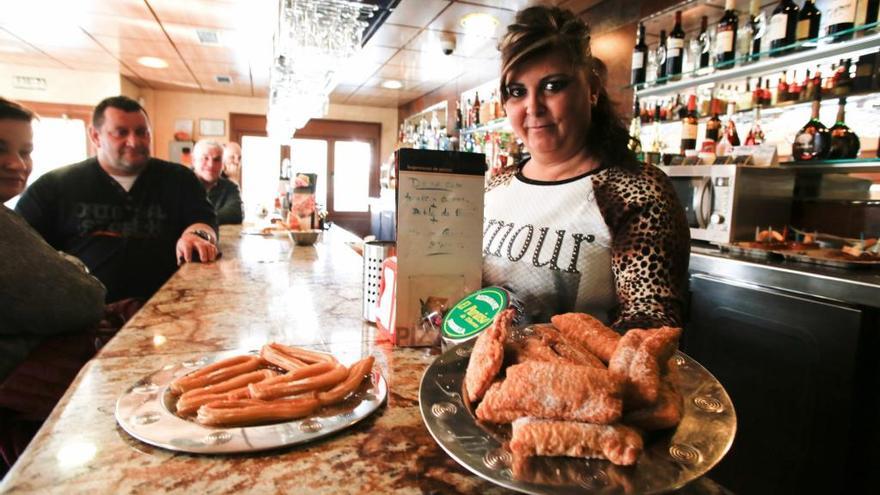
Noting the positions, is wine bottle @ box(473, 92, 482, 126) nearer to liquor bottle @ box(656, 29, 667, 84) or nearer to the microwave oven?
liquor bottle @ box(656, 29, 667, 84)

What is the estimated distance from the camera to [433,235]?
3.27ft

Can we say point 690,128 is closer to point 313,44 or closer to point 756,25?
point 756,25

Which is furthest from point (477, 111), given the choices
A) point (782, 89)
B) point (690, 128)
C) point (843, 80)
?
point (843, 80)

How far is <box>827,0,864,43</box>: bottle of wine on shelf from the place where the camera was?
7.03ft

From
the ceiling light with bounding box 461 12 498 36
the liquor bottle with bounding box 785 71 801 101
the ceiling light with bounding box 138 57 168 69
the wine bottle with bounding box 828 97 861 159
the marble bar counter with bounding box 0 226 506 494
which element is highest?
the ceiling light with bounding box 138 57 168 69

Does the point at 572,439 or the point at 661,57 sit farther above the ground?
the point at 661,57

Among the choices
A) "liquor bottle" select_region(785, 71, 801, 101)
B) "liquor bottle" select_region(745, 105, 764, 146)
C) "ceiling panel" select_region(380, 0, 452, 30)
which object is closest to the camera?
"liquor bottle" select_region(785, 71, 801, 101)

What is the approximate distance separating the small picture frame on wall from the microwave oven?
24.9ft

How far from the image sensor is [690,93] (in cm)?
313

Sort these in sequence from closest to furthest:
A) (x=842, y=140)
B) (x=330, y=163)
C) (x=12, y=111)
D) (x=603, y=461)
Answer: (x=603, y=461)
(x=12, y=111)
(x=842, y=140)
(x=330, y=163)

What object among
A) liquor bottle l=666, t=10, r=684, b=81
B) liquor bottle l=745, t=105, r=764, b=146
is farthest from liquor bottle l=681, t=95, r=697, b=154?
liquor bottle l=745, t=105, r=764, b=146

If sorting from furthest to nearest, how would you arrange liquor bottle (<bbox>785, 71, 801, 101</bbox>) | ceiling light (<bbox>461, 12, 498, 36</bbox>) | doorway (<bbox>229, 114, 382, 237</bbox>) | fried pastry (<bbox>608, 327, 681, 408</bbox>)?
1. doorway (<bbox>229, 114, 382, 237</bbox>)
2. ceiling light (<bbox>461, 12, 498, 36</bbox>)
3. liquor bottle (<bbox>785, 71, 801, 101</bbox>)
4. fried pastry (<bbox>608, 327, 681, 408</bbox>)

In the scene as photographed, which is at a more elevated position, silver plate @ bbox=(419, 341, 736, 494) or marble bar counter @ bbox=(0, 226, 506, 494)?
silver plate @ bbox=(419, 341, 736, 494)

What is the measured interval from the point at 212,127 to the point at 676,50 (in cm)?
742
